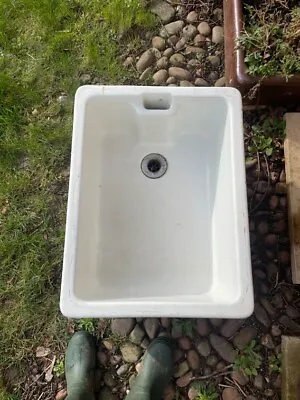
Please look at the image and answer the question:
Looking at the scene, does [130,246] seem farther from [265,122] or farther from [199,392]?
[265,122]

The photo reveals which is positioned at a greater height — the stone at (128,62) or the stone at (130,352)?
the stone at (128,62)

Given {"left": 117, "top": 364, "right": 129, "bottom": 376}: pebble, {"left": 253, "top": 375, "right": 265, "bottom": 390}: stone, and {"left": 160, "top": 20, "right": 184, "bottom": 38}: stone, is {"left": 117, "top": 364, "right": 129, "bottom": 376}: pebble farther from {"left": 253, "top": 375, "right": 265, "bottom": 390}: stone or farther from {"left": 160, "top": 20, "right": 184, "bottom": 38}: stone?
{"left": 160, "top": 20, "right": 184, "bottom": 38}: stone

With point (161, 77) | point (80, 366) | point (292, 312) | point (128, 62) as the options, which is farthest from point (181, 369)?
point (128, 62)

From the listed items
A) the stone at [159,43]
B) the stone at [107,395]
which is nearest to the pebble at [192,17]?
the stone at [159,43]

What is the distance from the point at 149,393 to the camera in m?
1.92

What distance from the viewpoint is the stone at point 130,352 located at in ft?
6.73

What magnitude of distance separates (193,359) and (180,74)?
124 centimetres

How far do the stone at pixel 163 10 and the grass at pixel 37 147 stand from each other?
8.7 inches

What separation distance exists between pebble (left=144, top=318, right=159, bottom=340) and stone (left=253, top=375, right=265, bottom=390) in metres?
0.43

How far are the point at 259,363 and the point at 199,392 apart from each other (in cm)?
26

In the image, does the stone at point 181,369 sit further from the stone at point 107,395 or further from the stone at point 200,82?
the stone at point 200,82

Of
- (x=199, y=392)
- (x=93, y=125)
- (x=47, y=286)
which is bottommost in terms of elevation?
(x=199, y=392)

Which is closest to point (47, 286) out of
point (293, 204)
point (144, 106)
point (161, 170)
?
point (161, 170)

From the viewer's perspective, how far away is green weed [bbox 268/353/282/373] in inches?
78.4
